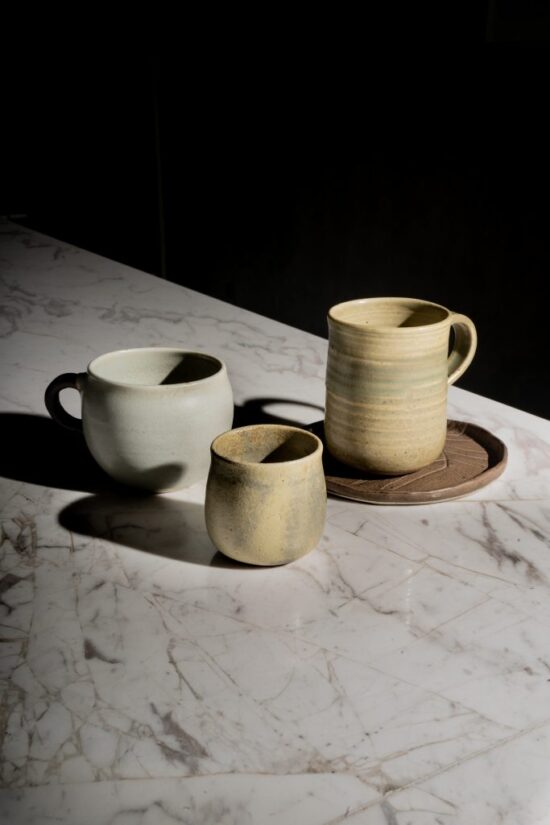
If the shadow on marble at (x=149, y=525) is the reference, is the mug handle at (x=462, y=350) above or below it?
above

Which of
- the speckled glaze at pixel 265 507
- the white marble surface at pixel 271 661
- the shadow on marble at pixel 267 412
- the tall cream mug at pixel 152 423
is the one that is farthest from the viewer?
the shadow on marble at pixel 267 412

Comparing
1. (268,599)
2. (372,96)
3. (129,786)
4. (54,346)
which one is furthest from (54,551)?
(372,96)

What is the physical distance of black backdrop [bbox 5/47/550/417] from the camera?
2775mm

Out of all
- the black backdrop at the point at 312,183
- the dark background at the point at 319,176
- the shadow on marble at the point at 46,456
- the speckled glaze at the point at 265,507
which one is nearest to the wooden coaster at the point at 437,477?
the speckled glaze at the point at 265,507

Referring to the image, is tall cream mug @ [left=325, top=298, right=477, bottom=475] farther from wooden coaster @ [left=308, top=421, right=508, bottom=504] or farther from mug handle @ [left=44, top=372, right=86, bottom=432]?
mug handle @ [left=44, top=372, right=86, bottom=432]

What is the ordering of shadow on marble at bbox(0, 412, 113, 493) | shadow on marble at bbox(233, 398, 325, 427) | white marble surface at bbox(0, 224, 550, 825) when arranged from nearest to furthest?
1. white marble surface at bbox(0, 224, 550, 825)
2. shadow on marble at bbox(0, 412, 113, 493)
3. shadow on marble at bbox(233, 398, 325, 427)

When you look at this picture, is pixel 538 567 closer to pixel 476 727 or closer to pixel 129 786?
pixel 476 727

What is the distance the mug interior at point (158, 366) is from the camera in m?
0.98

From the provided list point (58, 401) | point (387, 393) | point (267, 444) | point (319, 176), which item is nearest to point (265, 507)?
point (267, 444)

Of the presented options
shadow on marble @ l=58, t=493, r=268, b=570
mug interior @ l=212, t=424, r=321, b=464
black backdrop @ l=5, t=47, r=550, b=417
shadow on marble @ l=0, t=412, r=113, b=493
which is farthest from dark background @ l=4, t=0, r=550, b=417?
mug interior @ l=212, t=424, r=321, b=464

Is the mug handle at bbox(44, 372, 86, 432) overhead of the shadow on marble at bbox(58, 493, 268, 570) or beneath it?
overhead

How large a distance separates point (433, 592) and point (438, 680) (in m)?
0.12

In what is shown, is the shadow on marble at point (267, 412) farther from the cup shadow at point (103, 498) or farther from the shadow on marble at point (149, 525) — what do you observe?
the shadow on marble at point (149, 525)

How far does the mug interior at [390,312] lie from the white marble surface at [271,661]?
0.66 ft
